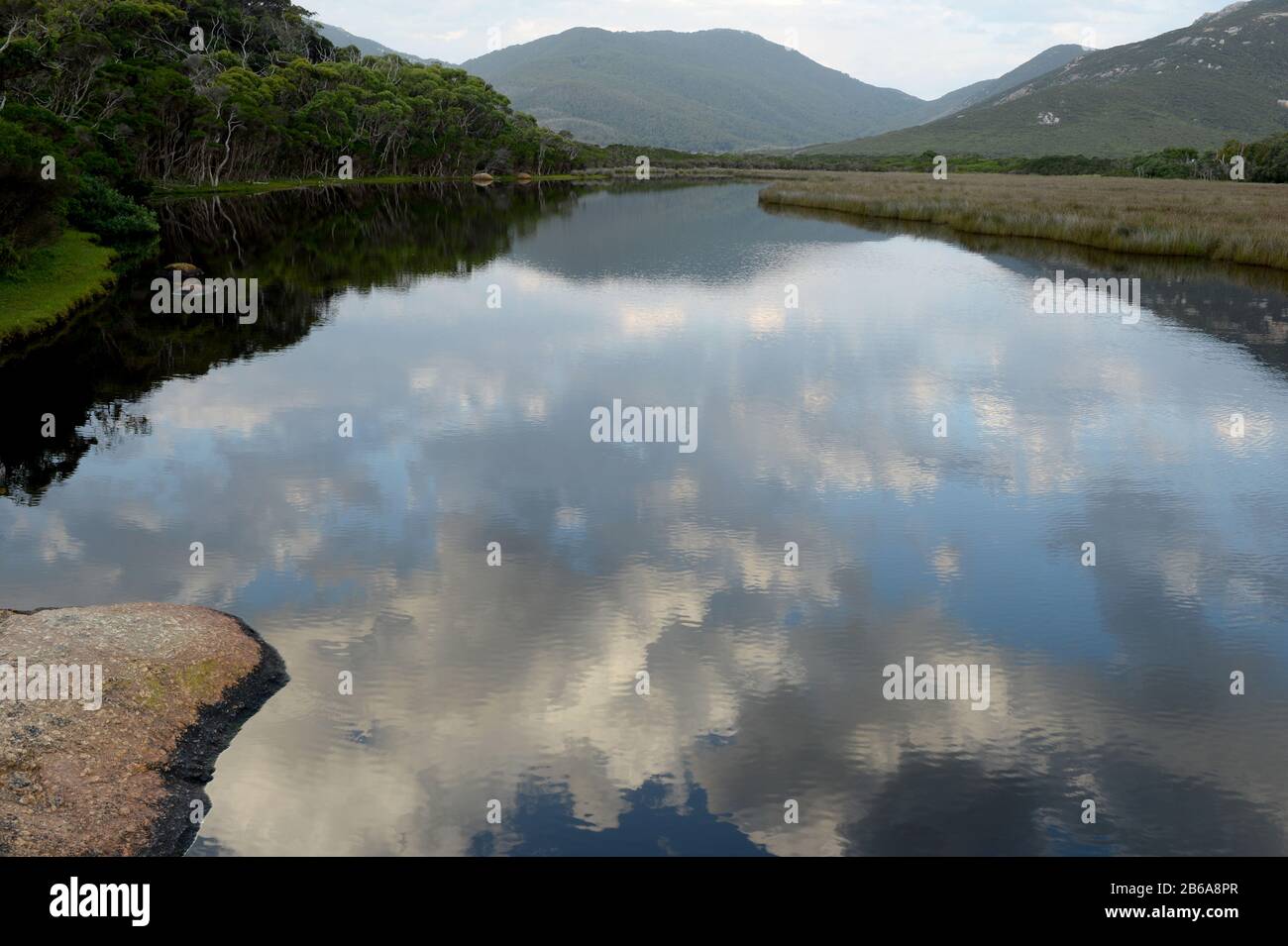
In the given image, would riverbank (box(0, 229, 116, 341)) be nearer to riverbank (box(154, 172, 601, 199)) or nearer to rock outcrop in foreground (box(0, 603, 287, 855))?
rock outcrop in foreground (box(0, 603, 287, 855))

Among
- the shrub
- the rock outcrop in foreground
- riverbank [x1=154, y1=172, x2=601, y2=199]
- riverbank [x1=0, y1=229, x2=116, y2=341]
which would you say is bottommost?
the rock outcrop in foreground

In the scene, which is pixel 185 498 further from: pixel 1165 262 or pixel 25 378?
pixel 1165 262

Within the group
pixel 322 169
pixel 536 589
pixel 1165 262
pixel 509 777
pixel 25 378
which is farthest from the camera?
pixel 322 169

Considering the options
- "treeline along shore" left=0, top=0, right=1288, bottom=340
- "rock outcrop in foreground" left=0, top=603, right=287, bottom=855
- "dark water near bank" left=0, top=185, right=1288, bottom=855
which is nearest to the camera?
"rock outcrop in foreground" left=0, top=603, right=287, bottom=855

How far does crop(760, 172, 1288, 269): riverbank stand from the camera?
60031 mm

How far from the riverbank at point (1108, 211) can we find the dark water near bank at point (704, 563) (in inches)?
813

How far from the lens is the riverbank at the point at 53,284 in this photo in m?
38.2

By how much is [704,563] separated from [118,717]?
33.9ft

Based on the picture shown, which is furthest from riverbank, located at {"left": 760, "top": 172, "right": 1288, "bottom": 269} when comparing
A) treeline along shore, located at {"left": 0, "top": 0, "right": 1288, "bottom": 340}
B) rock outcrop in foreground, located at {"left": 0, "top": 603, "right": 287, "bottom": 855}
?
rock outcrop in foreground, located at {"left": 0, "top": 603, "right": 287, "bottom": 855}

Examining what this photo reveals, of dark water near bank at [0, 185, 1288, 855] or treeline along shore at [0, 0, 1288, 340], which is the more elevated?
treeline along shore at [0, 0, 1288, 340]

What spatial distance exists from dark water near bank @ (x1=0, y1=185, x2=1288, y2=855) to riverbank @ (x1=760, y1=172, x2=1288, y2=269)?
2064 centimetres

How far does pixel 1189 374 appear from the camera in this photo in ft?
112
